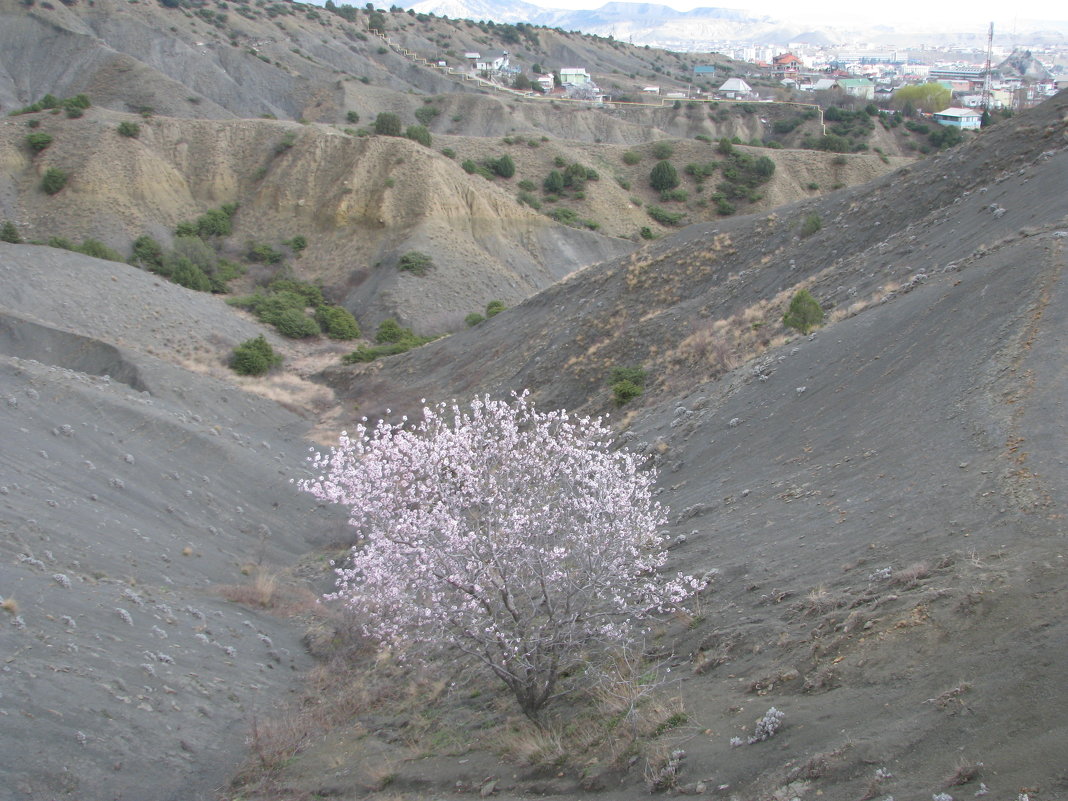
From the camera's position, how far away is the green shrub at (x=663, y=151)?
63.7m

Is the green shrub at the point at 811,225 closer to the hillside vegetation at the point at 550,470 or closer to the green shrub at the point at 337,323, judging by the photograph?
the hillside vegetation at the point at 550,470

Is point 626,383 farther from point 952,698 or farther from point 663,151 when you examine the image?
point 663,151

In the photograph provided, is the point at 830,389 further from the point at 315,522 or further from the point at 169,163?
the point at 169,163

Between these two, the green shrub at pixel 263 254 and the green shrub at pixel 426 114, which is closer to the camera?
the green shrub at pixel 263 254

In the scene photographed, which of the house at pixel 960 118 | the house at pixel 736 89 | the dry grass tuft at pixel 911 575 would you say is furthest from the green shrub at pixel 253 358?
the house at pixel 736 89

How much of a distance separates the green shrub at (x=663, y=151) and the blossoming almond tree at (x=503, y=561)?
186 feet

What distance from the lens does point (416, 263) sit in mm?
45906

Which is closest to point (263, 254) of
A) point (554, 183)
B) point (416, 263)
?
point (416, 263)

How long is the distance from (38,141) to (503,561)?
51.8m

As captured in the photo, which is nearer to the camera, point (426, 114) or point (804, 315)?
point (804, 315)

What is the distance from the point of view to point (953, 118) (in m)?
93.5

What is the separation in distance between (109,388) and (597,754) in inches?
807

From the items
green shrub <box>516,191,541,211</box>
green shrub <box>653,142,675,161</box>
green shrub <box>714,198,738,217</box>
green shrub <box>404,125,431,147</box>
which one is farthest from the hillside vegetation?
green shrub <box>653,142,675,161</box>

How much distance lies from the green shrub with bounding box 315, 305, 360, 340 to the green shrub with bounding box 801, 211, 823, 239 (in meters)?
21.7
